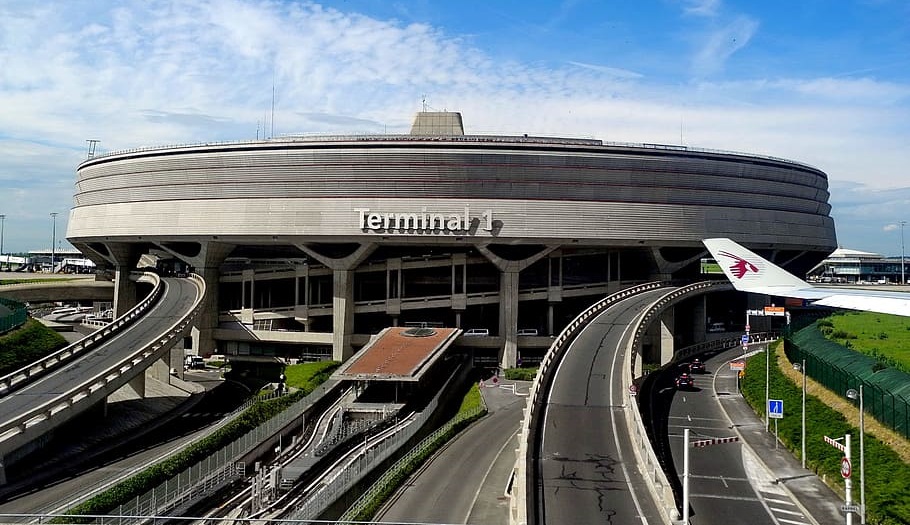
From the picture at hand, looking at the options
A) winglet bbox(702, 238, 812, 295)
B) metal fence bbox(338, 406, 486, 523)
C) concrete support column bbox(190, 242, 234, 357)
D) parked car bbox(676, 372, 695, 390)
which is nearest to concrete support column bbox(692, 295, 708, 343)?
parked car bbox(676, 372, 695, 390)

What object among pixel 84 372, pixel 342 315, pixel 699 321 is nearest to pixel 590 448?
pixel 84 372

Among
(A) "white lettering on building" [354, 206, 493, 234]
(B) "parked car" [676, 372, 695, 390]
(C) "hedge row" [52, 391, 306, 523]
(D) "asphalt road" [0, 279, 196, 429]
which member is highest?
(A) "white lettering on building" [354, 206, 493, 234]

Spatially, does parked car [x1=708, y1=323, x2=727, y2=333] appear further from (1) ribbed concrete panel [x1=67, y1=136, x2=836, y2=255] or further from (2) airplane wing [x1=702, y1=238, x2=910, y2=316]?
(2) airplane wing [x1=702, y1=238, x2=910, y2=316]

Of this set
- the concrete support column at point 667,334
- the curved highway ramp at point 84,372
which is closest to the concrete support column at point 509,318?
the concrete support column at point 667,334

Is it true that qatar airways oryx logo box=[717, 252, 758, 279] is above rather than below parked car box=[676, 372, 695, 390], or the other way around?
above

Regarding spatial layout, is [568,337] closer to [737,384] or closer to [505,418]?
[505,418]

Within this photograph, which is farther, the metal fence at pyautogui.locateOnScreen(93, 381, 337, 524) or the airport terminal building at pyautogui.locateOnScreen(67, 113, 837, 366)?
the airport terminal building at pyautogui.locateOnScreen(67, 113, 837, 366)

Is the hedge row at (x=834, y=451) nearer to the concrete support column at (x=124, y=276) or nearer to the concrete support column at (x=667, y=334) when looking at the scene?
the concrete support column at (x=667, y=334)

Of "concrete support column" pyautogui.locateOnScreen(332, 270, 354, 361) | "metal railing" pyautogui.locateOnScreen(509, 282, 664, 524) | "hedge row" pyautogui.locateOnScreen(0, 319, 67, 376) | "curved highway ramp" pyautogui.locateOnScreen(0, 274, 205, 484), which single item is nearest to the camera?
"metal railing" pyautogui.locateOnScreen(509, 282, 664, 524)

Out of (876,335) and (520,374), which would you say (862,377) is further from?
(520,374)
